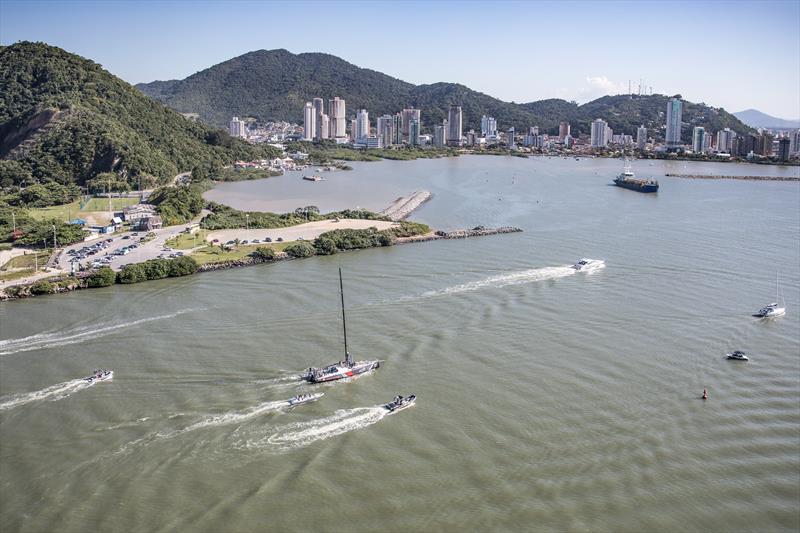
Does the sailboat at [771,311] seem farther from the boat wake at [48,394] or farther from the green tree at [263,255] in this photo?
the boat wake at [48,394]

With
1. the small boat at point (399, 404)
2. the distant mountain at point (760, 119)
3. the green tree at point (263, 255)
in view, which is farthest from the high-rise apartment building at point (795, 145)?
the distant mountain at point (760, 119)

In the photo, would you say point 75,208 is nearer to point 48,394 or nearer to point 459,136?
point 48,394

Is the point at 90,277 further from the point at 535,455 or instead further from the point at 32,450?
the point at 535,455

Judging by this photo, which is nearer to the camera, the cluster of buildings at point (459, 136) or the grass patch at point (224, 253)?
the grass patch at point (224, 253)

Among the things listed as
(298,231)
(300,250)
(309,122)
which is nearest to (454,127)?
(309,122)

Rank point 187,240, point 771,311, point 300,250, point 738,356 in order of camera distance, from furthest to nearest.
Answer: point 187,240, point 300,250, point 771,311, point 738,356

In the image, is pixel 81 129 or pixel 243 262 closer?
pixel 243 262

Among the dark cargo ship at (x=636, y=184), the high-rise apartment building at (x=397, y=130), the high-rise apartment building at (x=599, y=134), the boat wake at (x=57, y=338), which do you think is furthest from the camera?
the high-rise apartment building at (x=599, y=134)
